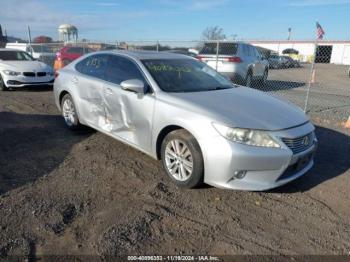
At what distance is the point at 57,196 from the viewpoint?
12.2ft

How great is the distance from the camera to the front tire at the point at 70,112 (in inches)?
234

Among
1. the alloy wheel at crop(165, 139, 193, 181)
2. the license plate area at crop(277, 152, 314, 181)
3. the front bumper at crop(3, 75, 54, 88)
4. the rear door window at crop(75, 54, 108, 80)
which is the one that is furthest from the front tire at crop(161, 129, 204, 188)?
the front bumper at crop(3, 75, 54, 88)

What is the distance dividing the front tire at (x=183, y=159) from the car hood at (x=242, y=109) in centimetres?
36

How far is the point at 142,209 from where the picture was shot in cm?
352

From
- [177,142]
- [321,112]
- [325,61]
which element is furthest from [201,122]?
[325,61]

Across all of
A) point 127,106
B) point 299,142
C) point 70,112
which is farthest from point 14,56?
point 299,142

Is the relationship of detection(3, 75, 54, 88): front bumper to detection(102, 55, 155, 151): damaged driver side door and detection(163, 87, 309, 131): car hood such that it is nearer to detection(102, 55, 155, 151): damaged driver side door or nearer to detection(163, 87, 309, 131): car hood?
detection(102, 55, 155, 151): damaged driver side door

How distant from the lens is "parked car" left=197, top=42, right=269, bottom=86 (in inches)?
446

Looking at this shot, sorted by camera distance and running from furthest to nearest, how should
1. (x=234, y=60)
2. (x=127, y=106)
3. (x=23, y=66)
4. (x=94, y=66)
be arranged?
(x=234, y=60) < (x=23, y=66) < (x=94, y=66) < (x=127, y=106)

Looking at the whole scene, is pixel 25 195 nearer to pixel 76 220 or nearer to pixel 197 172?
pixel 76 220

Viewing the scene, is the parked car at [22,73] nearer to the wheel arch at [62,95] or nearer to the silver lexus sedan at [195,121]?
the wheel arch at [62,95]

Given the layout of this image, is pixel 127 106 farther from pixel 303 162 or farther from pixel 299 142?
pixel 303 162

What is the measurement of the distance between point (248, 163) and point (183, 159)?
2.66 ft

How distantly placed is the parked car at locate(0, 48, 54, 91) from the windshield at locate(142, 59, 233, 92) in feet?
23.9
